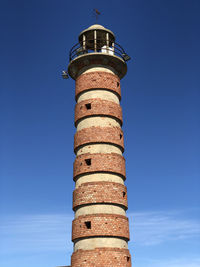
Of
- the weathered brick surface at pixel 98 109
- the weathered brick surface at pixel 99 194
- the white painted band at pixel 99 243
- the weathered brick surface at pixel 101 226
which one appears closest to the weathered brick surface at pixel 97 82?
the weathered brick surface at pixel 98 109

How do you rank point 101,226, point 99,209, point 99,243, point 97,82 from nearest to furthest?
point 99,243
point 101,226
point 99,209
point 97,82

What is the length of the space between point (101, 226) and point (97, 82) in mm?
12029

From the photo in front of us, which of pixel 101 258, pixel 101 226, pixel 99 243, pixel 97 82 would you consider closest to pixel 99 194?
pixel 101 226

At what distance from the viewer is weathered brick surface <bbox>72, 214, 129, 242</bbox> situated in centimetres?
2116

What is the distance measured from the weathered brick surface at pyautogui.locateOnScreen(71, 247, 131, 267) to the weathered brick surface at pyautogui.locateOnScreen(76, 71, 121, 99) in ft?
43.1

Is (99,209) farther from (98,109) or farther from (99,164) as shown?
(98,109)

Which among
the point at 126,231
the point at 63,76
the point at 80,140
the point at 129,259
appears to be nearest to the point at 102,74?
the point at 63,76

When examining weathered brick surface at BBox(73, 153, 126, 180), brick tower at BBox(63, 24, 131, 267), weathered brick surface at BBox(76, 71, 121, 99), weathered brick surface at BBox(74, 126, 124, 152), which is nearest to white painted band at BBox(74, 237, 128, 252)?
brick tower at BBox(63, 24, 131, 267)

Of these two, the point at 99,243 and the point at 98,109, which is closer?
the point at 99,243

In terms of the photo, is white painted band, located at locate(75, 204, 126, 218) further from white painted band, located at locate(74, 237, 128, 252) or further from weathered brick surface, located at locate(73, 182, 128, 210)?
white painted band, located at locate(74, 237, 128, 252)

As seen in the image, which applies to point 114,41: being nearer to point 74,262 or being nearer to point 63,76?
point 63,76

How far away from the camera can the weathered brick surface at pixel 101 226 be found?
21156 millimetres

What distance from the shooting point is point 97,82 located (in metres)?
26.2

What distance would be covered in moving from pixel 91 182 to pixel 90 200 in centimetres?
136
